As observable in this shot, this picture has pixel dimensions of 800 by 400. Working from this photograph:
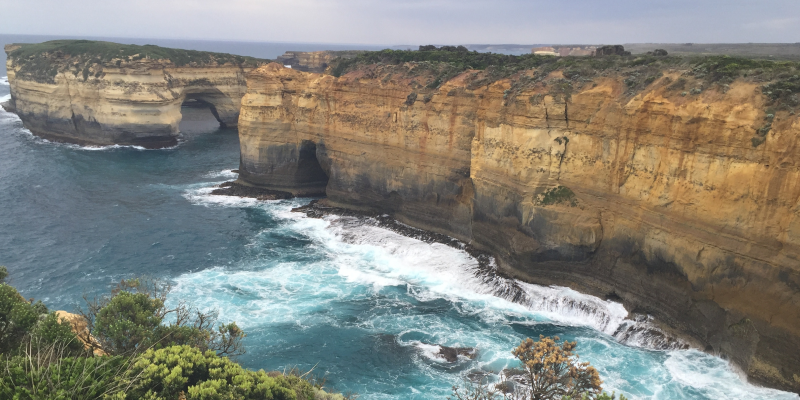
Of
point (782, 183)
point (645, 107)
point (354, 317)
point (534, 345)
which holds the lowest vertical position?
point (354, 317)

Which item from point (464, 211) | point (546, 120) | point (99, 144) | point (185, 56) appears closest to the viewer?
point (546, 120)

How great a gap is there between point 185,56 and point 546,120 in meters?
64.2

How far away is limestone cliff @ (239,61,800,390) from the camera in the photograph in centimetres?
2372

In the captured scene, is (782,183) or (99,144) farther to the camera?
(99,144)

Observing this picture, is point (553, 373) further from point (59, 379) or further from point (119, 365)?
point (59, 379)

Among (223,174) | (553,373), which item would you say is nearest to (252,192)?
(223,174)

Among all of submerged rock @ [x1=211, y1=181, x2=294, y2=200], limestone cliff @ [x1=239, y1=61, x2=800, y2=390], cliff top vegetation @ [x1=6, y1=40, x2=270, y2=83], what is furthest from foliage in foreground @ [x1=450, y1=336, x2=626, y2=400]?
cliff top vegetation @ [x1=6, y1=40, x2=270, y2=83]

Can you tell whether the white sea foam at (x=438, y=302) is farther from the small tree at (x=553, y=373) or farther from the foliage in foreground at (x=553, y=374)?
the small tree at (x=553, y=373)

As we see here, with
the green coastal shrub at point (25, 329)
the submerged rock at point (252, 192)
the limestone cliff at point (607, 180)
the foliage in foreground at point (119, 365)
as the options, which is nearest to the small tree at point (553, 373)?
the foliage in foreground at point (119, 365)

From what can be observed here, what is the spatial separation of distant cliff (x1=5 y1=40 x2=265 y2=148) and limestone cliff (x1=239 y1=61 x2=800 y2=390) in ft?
110

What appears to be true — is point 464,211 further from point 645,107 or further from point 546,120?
point 645,107

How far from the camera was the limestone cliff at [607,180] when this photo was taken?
2372 centimetres

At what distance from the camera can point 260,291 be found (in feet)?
105

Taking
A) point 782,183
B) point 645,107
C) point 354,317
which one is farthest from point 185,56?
point 782,183
